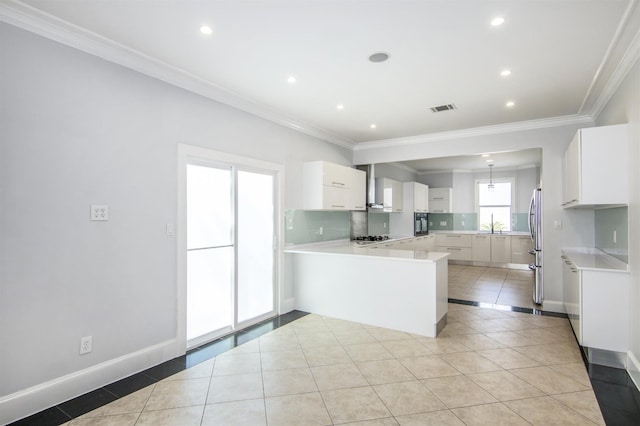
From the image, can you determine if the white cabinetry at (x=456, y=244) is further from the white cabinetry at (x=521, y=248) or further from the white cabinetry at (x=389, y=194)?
the white cabinetry at (x=389, y=194)

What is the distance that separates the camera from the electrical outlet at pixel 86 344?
2482 millimetres

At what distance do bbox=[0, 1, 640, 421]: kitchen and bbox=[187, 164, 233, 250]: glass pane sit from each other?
25 centimetres

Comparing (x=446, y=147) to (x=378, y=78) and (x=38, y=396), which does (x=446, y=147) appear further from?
(x=38, y=396)

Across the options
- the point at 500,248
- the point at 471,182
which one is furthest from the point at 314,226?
the point at 471,182

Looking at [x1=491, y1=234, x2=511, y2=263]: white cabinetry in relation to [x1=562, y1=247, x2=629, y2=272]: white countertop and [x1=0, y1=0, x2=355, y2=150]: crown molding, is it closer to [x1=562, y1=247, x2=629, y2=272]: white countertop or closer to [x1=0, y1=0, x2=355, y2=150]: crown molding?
[x1=562, y1=247, x2=629, y2=272]: white countertop

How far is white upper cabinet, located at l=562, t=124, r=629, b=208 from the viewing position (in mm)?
2863

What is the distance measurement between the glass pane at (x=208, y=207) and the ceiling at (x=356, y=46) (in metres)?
0.82

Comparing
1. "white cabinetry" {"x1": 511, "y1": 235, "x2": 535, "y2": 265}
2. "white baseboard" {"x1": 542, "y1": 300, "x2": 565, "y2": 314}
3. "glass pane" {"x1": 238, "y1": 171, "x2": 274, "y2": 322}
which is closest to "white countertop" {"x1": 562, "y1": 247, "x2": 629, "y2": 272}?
"white baseboard" {"x1": 542, "y1": 300, "x2": 565, "y2": 314}

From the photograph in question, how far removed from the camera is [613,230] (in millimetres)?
3398

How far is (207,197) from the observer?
3555 mm

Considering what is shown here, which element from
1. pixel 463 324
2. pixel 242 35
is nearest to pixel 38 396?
pixel 242 35

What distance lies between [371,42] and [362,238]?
4136 millimetres

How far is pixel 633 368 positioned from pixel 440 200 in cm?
681

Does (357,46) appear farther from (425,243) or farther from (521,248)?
(521,248)
